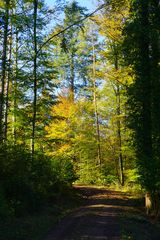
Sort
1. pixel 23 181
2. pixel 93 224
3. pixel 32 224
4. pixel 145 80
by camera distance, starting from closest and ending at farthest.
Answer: pixel 32 224, pixel 93 224, pixel 23 181, pixel 145 80

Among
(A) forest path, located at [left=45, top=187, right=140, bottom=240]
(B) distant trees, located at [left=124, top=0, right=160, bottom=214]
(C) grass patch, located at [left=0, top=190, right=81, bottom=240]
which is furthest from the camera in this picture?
(B) distant trees, located at [left=124, top=0, right=160, bottom=214]

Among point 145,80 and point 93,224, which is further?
point 145,80

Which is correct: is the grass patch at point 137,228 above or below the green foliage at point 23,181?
below

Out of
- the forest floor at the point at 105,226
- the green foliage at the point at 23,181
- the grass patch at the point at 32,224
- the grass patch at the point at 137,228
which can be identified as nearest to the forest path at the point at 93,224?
the forest floor at the point at 105,226

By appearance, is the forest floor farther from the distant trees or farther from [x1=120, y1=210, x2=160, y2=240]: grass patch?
the distant trees

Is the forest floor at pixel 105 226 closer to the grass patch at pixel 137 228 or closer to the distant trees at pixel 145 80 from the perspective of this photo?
the grass patch at pixel 137 228

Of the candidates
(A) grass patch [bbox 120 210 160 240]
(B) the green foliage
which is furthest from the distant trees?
(B) the green foliage

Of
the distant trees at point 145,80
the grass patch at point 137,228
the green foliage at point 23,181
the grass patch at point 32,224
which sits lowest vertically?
the grass patch at point 137,228

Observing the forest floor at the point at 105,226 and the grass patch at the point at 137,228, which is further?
the grass patch at the point at 137,228

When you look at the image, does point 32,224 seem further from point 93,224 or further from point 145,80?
point 145,80

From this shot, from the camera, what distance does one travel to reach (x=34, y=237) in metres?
11.8

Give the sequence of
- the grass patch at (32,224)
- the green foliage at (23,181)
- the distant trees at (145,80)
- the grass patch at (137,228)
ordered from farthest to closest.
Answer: the distant trees at (145,80)
the green foliage at (23,181)
the grass patch at (137,228)
the grass patch at (32,224)

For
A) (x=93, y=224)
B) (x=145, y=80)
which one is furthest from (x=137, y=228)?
(x=145, y=80)

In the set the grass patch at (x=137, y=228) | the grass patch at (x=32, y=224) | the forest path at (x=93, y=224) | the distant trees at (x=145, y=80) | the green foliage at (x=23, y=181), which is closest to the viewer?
the grass patch at (x=32, y=224)
